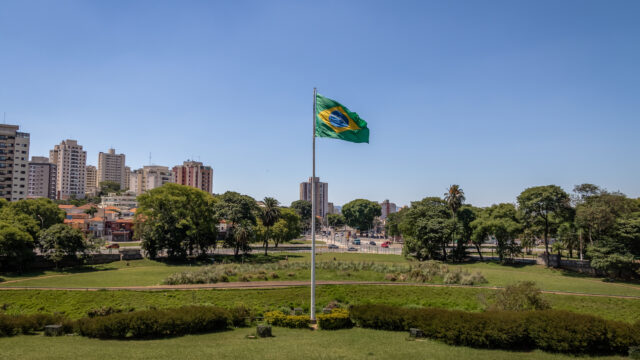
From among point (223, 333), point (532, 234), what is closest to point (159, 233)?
point (223, 333)

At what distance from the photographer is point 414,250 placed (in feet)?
225

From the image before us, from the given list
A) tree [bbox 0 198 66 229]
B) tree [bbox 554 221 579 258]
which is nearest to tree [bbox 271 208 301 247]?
tree [bbox 0 198 66 229]

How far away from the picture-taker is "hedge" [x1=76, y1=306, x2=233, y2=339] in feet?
62.7

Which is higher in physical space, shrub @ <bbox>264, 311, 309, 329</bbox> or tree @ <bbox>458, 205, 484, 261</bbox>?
tree @ <bbox>458, 205, 484, 261</bbox>

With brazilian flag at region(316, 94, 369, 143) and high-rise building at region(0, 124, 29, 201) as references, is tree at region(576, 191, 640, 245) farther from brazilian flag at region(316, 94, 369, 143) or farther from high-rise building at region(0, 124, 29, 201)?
high-rise building at region(0, 124, 29, 201)

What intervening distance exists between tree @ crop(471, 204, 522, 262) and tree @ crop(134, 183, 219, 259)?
4502cm

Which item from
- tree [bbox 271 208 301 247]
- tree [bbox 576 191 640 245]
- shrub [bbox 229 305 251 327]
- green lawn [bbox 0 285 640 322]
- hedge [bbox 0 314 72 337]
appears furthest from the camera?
tree [bbox 271 208 301 247]

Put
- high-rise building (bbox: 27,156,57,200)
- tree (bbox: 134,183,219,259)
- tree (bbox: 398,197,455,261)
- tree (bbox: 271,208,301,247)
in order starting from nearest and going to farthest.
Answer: tree (bbox: 134,183,219,259) → tree (bbox: 398,197,455,261) → tree (bbox: 271,208,301,247) → high-rise building (bbox: 27,156,57,200)

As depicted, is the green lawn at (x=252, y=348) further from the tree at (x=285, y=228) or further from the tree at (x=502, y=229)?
the tree at (x=285, y=228)

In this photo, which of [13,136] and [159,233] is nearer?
[159,233]

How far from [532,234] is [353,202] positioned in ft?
339

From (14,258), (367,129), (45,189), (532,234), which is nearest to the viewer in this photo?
(367,129)

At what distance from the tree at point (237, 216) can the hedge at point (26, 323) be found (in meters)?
42.7

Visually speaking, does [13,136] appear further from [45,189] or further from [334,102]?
[334,102]
